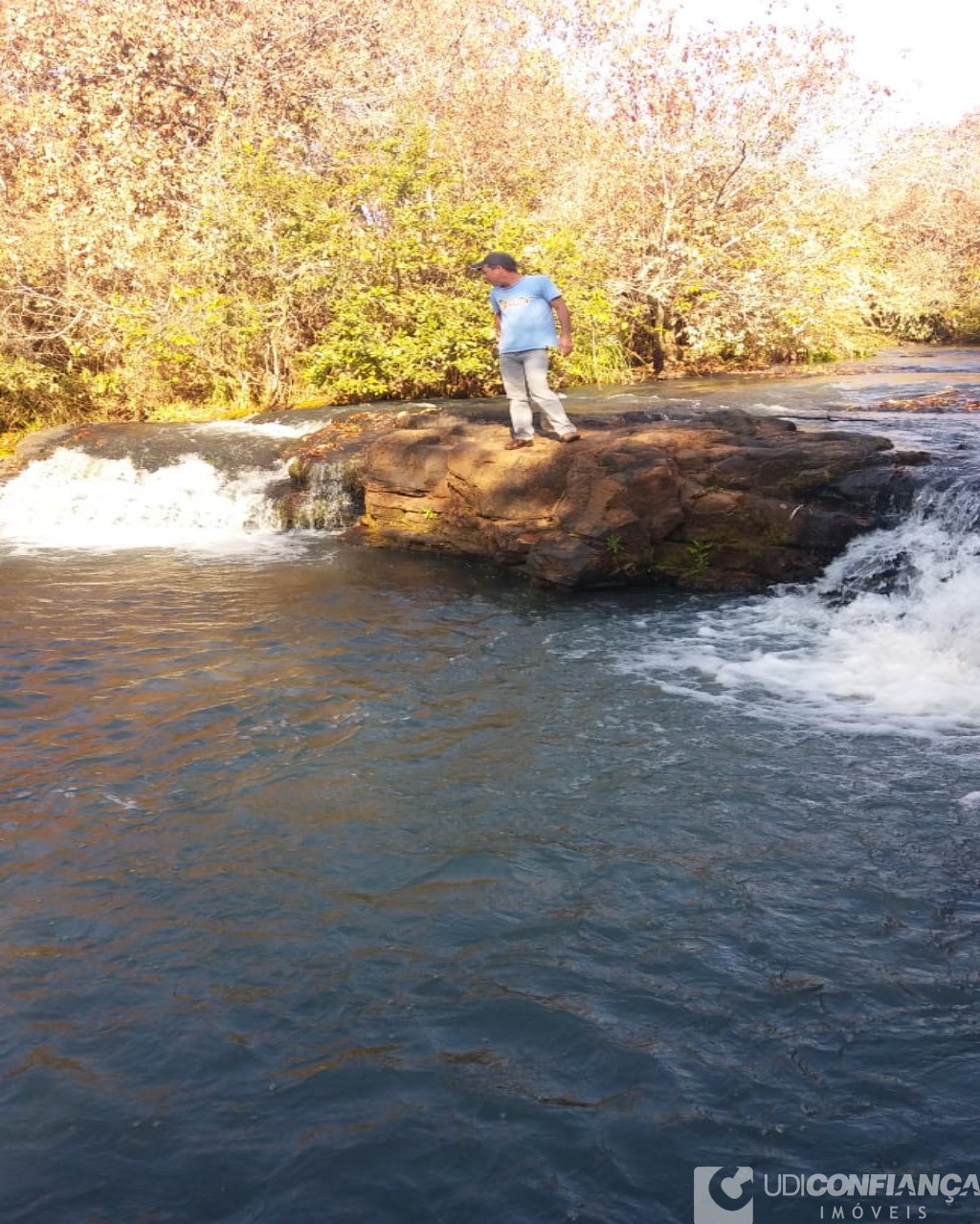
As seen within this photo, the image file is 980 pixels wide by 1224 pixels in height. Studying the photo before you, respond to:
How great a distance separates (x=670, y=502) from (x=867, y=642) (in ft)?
7.27

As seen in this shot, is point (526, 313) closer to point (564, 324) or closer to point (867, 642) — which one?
point (564, 324)

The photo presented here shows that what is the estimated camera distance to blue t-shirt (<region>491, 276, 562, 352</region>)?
8586 millimetres

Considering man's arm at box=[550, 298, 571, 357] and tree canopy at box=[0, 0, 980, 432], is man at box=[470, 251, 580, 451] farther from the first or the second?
tree canopy at box=[0, 0, 980, 432]

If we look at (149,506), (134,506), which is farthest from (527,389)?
(134,506)

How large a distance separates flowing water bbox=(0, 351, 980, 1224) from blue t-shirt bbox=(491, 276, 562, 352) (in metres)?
2.27

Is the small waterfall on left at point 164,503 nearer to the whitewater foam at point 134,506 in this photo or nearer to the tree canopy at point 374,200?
the whitewater foam at point 134,506

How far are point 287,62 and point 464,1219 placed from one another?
19.9 metres

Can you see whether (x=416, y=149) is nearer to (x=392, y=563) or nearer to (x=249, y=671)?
(x=392, y=563)

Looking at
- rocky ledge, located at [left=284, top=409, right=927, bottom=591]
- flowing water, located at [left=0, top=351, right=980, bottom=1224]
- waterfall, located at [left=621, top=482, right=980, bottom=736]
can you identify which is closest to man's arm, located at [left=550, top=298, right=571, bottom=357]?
rocky ledge, located at [left=284, top=409, right=927, bottom=591]

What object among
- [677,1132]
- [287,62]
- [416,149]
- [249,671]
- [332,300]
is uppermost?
[287,62]

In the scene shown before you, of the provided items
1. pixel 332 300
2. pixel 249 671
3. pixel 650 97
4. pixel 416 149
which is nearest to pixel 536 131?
pixel 650 97

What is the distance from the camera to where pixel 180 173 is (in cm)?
1681

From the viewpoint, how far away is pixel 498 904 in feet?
13.7

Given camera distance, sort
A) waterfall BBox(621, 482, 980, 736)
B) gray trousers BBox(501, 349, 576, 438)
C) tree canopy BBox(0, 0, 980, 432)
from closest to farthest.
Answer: waterfall BBox(621, 482, 980, 736)
gray trousers BBox(501, 349, 576, 438)
tree canopy BBox(0, 0, 980, 432)
